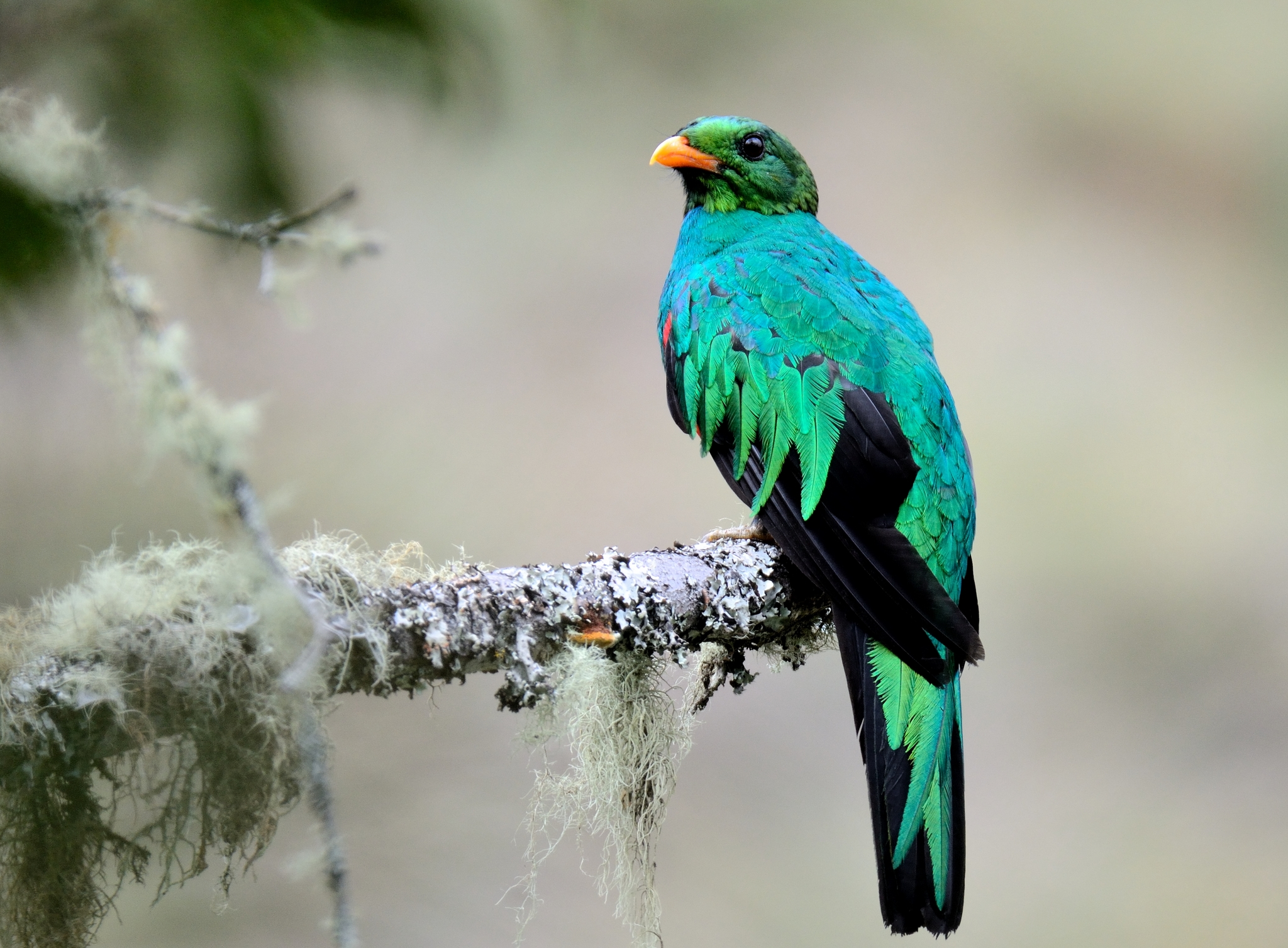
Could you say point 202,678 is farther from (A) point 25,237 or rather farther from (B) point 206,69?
(B) point 206,69

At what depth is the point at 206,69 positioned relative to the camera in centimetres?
113

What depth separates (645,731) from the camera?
1799mm

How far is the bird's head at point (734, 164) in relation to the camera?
2518 millimetres

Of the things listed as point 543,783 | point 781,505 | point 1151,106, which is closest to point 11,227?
point 543,783

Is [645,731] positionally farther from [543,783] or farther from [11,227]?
[11,227]

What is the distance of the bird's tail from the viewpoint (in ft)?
5.53

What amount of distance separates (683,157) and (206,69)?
154 centimetres

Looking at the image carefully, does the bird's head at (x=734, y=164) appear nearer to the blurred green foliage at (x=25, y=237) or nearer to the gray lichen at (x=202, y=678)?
the gray lichen at (x=202, y=678)

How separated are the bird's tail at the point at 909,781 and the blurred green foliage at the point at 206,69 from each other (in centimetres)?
117

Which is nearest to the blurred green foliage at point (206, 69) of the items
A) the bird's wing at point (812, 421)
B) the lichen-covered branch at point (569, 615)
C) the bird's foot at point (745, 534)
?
the lichen-covered branch at point (569, 615)

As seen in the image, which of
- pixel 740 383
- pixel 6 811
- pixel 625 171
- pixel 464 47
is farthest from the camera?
pixel 625 171

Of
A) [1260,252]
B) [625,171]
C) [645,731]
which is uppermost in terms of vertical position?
[625,171]

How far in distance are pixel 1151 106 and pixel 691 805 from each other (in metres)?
4.58

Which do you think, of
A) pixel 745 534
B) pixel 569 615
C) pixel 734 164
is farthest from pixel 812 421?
pixel 734 164
